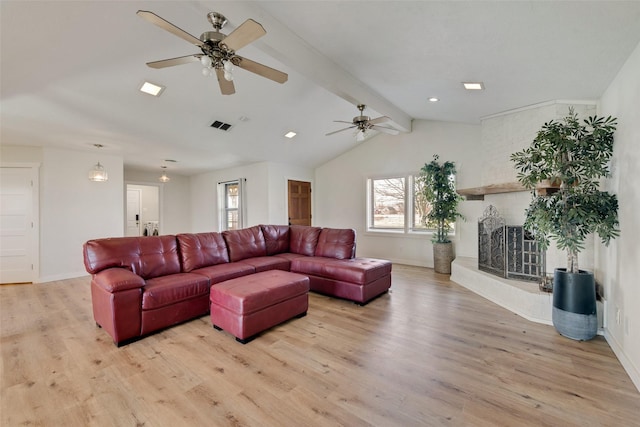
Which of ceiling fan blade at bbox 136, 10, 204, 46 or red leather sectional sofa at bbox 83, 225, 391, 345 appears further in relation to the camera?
red leather sectional sofa at bbox 83, 225, 391, 345

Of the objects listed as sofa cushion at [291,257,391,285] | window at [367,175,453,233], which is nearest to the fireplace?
sofa cushion at [291,257,391,285]

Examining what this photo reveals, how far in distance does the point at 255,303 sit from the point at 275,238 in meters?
2.34

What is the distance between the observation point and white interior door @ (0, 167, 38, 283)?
474 centimetres

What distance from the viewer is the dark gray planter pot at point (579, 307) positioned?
2.61 meters

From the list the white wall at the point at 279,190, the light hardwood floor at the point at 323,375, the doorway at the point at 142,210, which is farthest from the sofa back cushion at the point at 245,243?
the doorway at the point at 142,210

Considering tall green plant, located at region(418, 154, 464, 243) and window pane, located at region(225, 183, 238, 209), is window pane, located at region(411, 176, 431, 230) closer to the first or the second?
tall green plant, located at region(418, 154, 464, 243)

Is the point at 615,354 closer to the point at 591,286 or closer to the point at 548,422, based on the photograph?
the point at 591,286

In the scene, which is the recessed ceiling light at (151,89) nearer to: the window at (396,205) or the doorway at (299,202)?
the doorway at (299,202)

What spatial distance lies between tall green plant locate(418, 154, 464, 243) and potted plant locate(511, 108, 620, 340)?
2.41 m

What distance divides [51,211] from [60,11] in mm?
4284

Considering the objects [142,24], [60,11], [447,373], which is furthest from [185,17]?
[447,373]

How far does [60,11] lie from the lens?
7.09ft

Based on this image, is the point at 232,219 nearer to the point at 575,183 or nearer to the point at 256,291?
the point at 256,291

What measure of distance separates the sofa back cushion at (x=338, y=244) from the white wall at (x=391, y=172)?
2291mm
